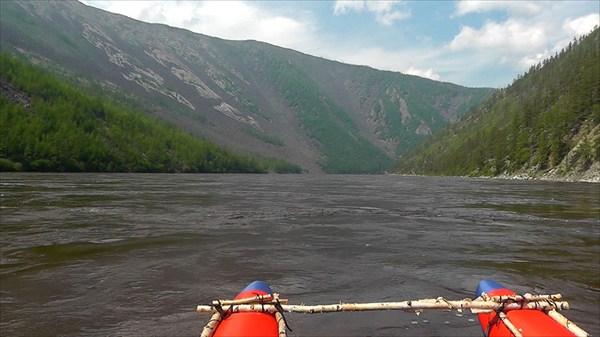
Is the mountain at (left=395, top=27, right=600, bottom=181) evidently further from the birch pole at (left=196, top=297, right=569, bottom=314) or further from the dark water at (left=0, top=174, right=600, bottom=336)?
the birch pole at (left=196, top=297, right=569, bottom=314)

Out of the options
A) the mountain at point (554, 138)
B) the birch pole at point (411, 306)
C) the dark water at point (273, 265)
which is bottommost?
the dark water at point (273, 265)

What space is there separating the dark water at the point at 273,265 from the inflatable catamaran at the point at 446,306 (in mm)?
2123

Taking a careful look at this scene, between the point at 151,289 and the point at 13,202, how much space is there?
2831 cm

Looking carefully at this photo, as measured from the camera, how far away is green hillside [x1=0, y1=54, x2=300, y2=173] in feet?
366

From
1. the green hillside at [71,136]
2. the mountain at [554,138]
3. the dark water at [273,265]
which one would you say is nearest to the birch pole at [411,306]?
the dark water at [273,265]

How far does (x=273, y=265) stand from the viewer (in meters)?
15.7

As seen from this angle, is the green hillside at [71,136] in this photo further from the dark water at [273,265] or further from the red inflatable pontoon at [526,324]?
the red inflatable pontoon at [526,324]

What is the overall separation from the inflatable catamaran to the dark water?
212cm

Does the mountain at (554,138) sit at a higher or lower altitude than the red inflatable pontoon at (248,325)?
higher

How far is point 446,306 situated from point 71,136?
486 ft

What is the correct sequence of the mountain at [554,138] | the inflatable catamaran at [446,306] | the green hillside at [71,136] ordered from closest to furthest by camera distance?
the inflatable catamaran at [446,306], the mountain at [554,138], the green hillside at [71,136]

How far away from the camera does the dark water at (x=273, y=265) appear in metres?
9.89

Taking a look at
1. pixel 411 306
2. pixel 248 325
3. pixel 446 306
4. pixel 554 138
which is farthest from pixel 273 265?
pixel 554 138

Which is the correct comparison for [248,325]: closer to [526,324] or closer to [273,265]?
[526,324]
